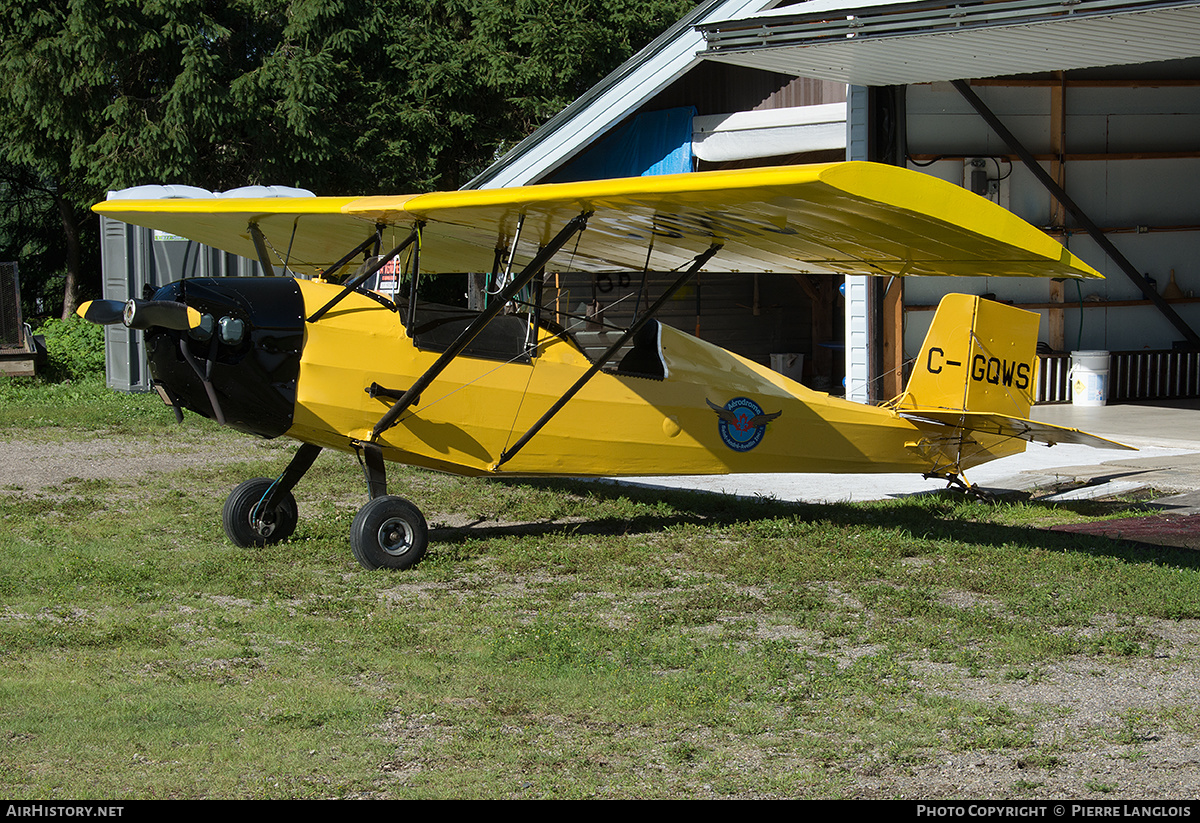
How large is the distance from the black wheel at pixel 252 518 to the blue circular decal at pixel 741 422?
3.34 m

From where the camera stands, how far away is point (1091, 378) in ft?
56.5

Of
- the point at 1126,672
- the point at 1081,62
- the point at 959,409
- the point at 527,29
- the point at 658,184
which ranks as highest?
the point at 527,29

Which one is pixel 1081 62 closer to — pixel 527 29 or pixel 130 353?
pixel 130 353

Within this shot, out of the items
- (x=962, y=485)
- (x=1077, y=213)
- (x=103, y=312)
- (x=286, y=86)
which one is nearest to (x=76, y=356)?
(x=286, y=86)

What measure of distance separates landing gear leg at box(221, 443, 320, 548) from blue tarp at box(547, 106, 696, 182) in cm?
943

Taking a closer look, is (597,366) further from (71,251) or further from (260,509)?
(71,251)

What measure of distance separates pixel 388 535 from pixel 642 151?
35.3ft

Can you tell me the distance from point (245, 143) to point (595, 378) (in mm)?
19390

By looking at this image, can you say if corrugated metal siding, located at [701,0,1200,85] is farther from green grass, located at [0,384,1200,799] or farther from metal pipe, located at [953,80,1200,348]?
green grass, located at [0,384,1200,799]

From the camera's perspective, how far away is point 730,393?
9234mm

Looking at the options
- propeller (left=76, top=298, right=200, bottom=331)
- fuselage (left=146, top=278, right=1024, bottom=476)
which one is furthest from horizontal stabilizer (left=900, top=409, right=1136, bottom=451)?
propeller (left=76, top=298, right=200, bottom=331)

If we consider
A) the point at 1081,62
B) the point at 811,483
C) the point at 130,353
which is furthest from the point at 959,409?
the point at 130,353

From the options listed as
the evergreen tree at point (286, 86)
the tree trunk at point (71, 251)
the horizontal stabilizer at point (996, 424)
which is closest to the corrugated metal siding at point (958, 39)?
the horizontal stabilizer at point (996, 424)

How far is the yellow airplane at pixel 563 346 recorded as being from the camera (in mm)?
6449
